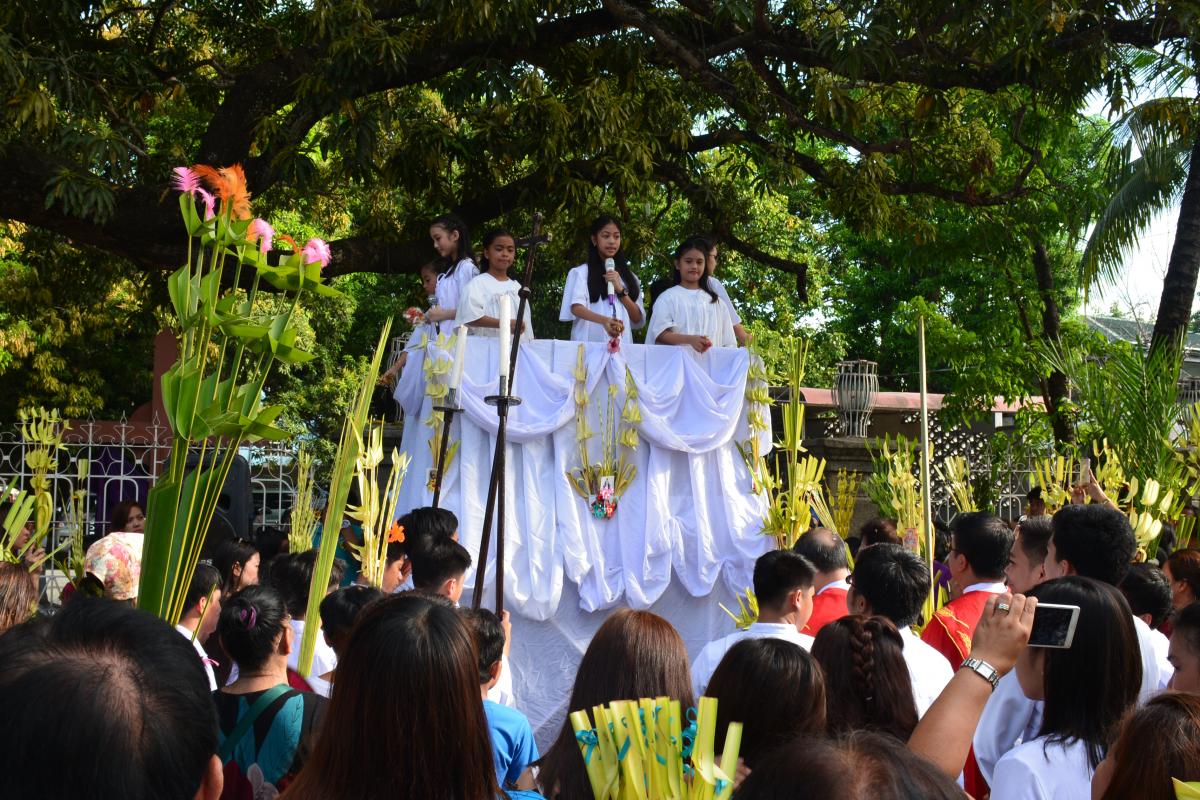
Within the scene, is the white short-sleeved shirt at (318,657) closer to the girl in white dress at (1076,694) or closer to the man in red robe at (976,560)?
the man in red robe at (976,560)

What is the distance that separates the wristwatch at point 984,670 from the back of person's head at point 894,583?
59.1 inches

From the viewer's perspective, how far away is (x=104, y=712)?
1433 mm

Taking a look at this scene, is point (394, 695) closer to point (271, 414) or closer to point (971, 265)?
point (271, 414)

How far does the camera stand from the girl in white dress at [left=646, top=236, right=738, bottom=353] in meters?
8.11

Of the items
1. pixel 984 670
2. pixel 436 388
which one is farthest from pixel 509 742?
pixel 436 388

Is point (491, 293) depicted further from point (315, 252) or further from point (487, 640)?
point (315, 252)

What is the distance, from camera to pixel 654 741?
5.91 feet

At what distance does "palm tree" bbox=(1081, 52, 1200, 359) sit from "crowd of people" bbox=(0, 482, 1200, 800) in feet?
18.0

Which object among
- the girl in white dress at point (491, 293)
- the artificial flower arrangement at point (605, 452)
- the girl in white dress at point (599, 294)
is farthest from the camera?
the girl in white dress at point (599, 294)

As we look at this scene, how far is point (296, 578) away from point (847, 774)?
3.73m

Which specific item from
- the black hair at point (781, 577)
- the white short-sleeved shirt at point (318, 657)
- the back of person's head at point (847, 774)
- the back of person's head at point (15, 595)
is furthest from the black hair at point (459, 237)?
the back of person's head at point (847, 774)

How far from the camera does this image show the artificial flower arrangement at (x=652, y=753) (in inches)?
69.1

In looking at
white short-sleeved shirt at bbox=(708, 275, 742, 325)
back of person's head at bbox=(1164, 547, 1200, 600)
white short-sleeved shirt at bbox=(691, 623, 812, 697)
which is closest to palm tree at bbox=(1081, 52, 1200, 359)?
white short-sleeved shirt at bbox=(708, 275, 742, 325)

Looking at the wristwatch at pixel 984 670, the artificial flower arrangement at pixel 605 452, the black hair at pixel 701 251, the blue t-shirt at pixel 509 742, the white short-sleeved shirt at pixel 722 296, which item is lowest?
the blue t-shirt at pixel 509 742
